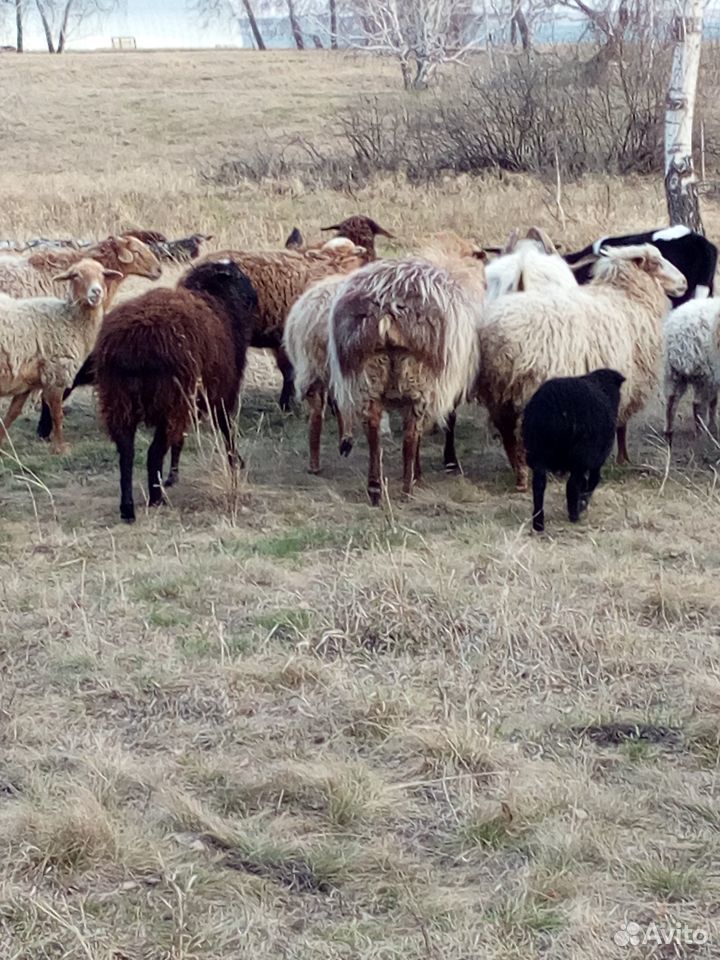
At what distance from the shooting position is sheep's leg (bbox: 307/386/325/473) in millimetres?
8250

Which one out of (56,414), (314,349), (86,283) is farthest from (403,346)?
(56,414)

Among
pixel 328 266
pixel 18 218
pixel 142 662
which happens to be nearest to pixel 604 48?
pixel 18 218

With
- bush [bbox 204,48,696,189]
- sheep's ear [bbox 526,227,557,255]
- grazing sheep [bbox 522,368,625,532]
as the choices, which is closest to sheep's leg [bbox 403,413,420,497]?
grazing sheep [bbox 522,368,625,532]

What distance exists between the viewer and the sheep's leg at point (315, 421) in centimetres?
825

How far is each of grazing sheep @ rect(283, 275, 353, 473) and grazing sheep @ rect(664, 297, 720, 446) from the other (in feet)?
7.25

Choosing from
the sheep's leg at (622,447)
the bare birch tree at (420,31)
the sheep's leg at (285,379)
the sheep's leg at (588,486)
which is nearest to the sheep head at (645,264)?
the sheep's leg at (622,447)

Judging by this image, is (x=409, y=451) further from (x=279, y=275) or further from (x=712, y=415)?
(x=712, y=415)

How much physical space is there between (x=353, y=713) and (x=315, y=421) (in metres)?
3.92

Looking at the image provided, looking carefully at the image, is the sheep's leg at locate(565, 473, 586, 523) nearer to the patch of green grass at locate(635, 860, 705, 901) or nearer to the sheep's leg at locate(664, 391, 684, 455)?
the sheep's leg at locate(664, 391, 684, 455)

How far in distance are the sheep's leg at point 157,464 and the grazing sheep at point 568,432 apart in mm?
2083

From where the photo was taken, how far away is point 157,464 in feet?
23.9

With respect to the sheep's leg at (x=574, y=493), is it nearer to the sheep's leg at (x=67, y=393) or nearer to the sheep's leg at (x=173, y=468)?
the sheep's leg at (x=173, y=468)

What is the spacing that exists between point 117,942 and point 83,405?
23.7ft

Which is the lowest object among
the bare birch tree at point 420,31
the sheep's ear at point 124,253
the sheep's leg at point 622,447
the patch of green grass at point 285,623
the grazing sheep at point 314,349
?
the sheep's leg at point 622,447
